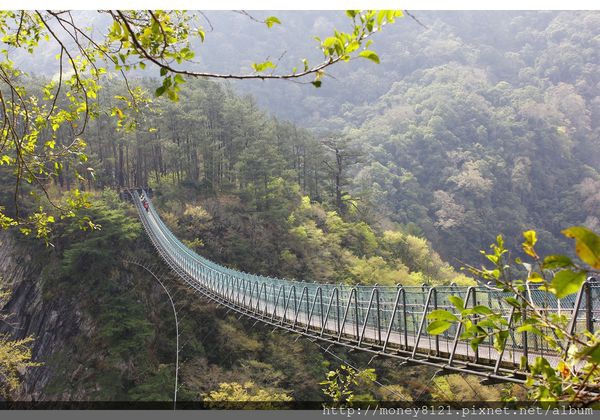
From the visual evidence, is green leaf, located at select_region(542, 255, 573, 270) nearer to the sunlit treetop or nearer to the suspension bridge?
the suspension bridge

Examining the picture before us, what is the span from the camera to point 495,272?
43.0 inches

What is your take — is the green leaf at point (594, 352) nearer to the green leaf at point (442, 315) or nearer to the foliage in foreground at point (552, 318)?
the foliage in foreground at point (552, 318)

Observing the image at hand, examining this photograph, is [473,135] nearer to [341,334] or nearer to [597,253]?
[341,334]

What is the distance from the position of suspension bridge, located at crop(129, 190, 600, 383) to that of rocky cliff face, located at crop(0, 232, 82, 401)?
3646 mm

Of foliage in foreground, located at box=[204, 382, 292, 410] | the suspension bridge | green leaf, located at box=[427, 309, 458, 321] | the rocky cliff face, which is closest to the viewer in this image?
green leaf, located at box=[427, 309, 458, 321]

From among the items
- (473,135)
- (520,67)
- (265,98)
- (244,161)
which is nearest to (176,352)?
(244,161)

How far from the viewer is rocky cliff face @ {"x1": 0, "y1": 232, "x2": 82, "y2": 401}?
55.0 feet

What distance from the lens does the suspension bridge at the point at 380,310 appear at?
3.85 metres

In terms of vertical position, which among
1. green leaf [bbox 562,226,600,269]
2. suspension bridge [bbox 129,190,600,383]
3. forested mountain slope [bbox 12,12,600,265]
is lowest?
suspension bridge [bbox 129,190,600,383]

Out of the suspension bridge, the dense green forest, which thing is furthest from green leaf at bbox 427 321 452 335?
the dense green forest

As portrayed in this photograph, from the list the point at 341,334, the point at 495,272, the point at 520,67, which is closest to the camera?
the point at 495,272

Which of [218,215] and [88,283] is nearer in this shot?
[88,283]

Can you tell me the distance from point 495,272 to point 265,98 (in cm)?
6332

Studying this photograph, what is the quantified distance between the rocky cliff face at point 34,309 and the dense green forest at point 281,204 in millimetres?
128
